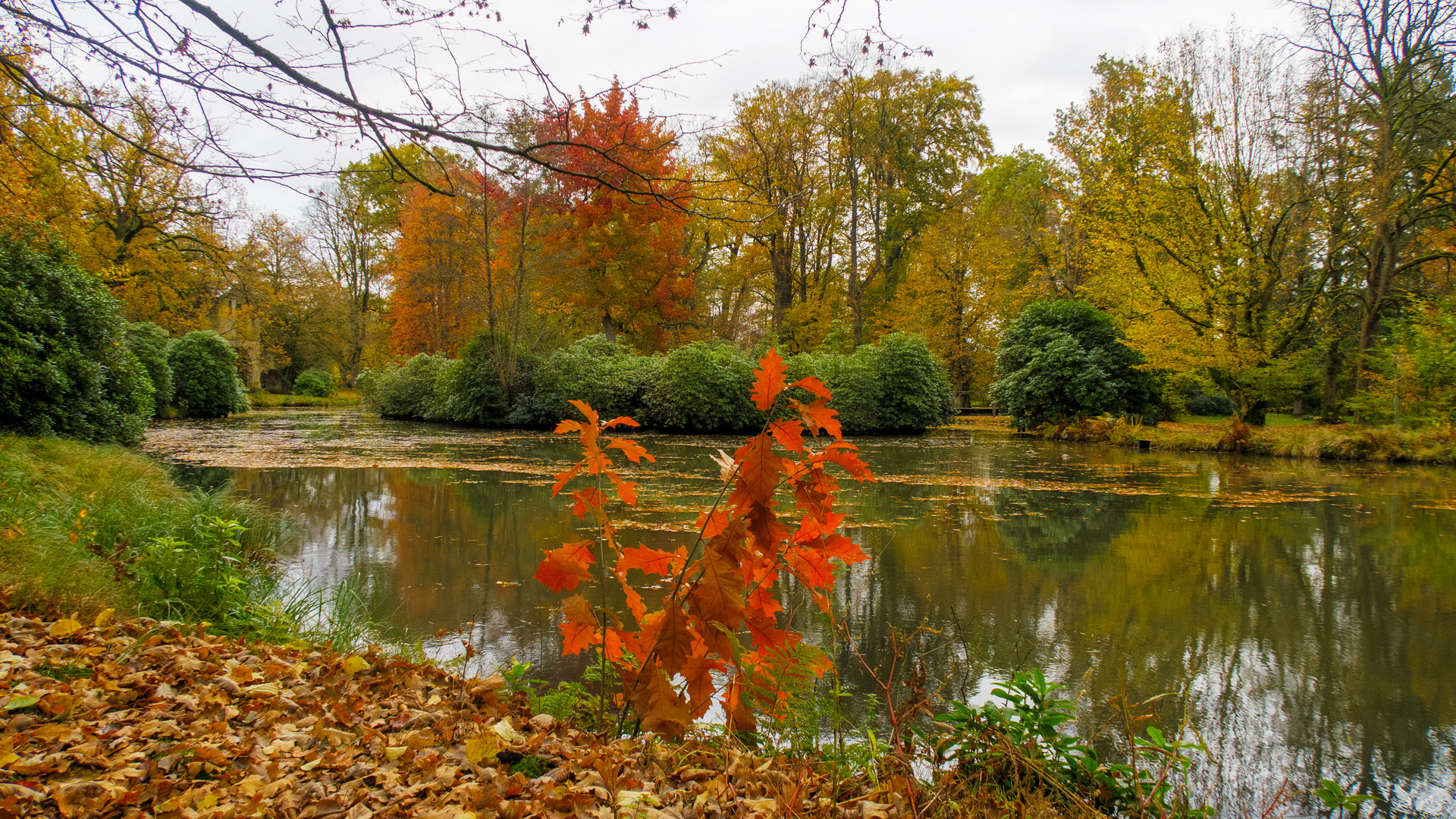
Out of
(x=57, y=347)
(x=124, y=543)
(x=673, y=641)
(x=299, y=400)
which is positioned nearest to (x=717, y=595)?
(x=673, y=641)

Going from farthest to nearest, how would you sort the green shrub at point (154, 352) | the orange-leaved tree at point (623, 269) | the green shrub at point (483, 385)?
the orange-leaved tree at point (623, 269), the green shrub at point (483, 385), the green shrub at point (154, 352)

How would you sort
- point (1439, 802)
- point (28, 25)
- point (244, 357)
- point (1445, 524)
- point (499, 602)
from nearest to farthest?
point (1439, 802) < point (28, 25) < point (499, 602) < point (1445, 524) < point (244, 357)

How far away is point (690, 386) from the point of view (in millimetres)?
18250

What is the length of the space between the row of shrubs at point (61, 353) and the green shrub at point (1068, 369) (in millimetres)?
17963

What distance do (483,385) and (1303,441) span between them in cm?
1923

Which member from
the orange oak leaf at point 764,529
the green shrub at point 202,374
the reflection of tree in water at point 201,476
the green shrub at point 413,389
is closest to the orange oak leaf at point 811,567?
the orange oak leaf at point 764,529

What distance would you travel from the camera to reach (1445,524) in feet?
22.3

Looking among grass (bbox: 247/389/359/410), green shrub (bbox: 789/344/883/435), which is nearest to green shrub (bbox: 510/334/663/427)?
green shrub (bbox: 789/344/883/435)

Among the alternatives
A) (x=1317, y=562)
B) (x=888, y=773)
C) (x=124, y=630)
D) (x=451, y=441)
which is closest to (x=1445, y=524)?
(x=1317, y=562)

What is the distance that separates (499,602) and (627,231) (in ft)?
66.6

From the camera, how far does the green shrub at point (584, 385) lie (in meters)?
18.8

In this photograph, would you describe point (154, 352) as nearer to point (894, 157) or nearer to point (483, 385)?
point (483, 385)

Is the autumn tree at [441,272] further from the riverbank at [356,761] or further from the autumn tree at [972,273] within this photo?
the riverbank at [356,761]

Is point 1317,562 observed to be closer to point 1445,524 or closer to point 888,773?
point 1445,524
